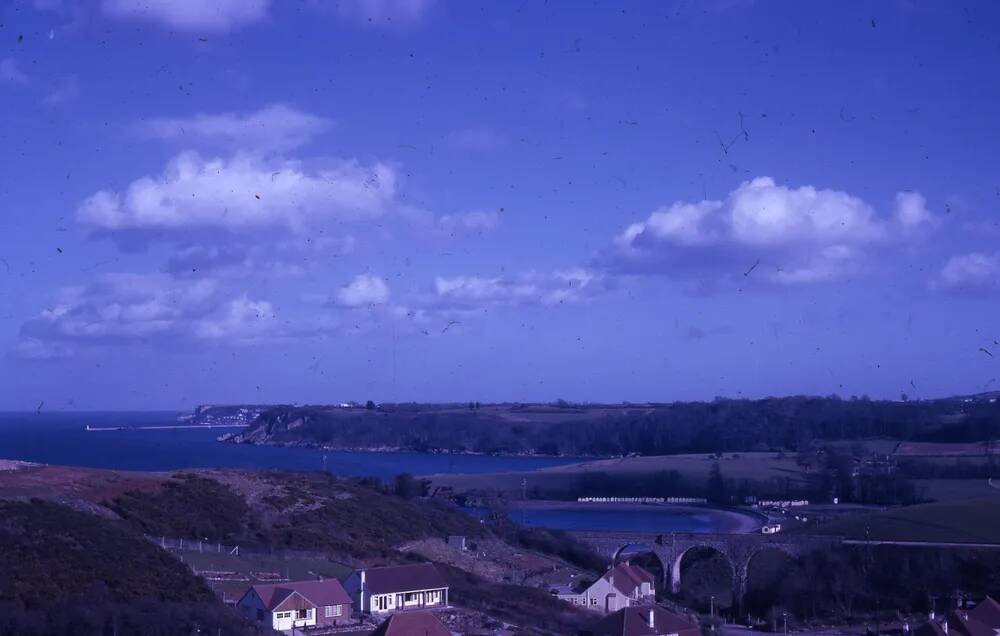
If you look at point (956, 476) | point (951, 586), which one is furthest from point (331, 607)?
point (956, 476)

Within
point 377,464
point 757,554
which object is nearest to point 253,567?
point 757,554

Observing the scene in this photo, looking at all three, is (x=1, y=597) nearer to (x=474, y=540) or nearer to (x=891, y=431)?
(x=474, y=540)

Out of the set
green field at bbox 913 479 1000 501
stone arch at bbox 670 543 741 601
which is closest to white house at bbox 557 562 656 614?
stone arch at bbox 670 543 741 601

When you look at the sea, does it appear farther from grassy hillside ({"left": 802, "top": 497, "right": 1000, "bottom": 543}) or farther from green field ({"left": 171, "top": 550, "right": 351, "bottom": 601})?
green field ({"left": 171, "top": 550, "right": 351, "bottom": 601})

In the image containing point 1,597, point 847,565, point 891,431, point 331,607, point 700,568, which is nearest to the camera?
point 1,597

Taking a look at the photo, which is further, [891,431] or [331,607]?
[891,431]

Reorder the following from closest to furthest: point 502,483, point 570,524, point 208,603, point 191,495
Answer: point 208,603 < point 191,495 < point 570,524 < point 502,483

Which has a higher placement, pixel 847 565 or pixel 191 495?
pixel 191 495

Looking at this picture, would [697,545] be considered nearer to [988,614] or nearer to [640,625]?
[988,614]
